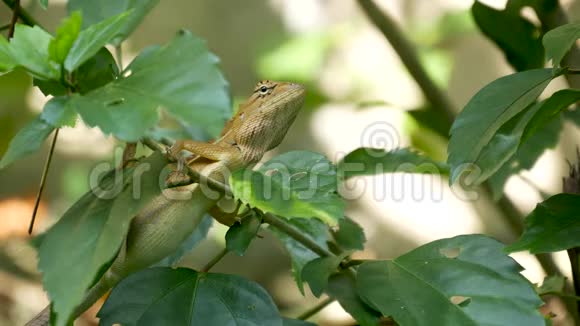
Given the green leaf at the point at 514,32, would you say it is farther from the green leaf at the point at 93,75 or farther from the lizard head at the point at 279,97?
the green leaf at the point at 93,75

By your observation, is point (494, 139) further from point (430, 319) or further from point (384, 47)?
point (384, 47)

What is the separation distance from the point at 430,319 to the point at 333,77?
8.19 ft

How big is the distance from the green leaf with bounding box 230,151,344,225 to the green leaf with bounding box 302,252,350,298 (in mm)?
150

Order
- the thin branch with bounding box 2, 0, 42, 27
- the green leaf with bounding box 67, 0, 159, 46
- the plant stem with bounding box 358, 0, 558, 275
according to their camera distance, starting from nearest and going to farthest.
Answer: the green leaf with bounding box 67, 0, 159, 46 → the thin branch with bounding box 2, 0, 42, 27 → the plant stem with bounding box 358, 0, 558, 275

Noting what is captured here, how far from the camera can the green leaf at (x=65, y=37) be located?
0.69 m

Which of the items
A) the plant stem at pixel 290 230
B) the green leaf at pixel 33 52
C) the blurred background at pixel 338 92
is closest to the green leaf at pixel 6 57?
the green leaf at pixel 33 52

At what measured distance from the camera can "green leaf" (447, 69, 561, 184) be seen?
0.83 m

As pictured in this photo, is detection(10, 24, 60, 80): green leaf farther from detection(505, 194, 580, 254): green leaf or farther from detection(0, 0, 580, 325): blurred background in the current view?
detection(0, 0, 580, 325): blurred background

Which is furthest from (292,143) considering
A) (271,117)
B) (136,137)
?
(136,137)

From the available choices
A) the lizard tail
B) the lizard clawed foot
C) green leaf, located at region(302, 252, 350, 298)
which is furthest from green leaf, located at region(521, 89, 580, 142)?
the lizard tail

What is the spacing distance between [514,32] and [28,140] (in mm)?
945

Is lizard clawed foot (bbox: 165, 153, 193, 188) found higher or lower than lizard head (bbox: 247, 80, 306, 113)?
higher

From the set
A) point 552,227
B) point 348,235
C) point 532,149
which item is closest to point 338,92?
point 532,149

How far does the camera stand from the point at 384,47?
131 inches
